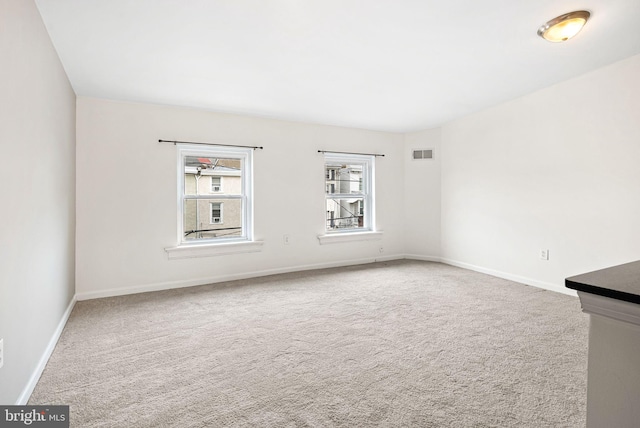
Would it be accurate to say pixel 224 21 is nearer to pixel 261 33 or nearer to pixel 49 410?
pixel 261 33

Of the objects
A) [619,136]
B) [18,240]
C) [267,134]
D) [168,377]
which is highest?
[267,134]

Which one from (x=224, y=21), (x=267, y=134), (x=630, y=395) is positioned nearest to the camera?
(x=630, y=395)

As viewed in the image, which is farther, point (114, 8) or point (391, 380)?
point (114, 8)

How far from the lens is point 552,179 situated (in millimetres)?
3734

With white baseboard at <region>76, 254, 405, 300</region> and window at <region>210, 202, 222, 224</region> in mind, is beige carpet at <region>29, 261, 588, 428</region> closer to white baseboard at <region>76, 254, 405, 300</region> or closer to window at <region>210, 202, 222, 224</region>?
white baseboard at <region>76, 254, 405, 300</region>

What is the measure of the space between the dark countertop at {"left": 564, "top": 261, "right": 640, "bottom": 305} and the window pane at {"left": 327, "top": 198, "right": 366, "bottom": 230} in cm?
439

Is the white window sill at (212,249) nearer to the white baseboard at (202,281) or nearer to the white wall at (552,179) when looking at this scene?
the white baseboard at (202,281)

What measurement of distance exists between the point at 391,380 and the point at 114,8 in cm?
293

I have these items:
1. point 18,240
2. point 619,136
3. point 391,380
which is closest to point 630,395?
point 391,380

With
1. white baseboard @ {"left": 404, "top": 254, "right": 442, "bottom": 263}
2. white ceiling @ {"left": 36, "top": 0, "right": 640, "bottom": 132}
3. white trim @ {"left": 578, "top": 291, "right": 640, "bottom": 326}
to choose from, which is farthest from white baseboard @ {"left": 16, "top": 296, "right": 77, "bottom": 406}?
white baseboard @ {"left": 404, "top": 254, "right": 442, "bottom": 263}

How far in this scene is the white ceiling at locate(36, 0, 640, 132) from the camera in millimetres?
2148

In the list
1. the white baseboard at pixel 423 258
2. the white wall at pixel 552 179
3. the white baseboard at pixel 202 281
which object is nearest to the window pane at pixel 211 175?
the white baseboard at pixel 202 281

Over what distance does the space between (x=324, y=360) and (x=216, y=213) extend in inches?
113

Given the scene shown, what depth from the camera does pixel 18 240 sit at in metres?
1.70
